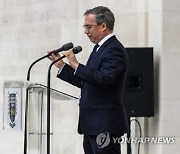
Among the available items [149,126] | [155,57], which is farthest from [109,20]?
[149,126]

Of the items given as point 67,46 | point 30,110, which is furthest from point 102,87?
point 30,110

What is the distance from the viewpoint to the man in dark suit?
101 inches

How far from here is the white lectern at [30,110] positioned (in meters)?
3.57

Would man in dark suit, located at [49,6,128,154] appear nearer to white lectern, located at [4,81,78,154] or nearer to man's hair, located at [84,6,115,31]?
man's hair, located at [84,6,115,31]

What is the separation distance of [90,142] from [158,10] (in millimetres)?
1609

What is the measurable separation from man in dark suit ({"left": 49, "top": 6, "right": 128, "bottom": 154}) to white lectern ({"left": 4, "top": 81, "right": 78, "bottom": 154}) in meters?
0.88

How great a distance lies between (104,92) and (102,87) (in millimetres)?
52

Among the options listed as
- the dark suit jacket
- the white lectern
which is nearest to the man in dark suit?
the dark suit jacket

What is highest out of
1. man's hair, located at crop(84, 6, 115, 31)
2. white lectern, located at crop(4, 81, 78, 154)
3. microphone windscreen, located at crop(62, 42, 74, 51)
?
man's hair, located at crop(84, 6, 115, 31)

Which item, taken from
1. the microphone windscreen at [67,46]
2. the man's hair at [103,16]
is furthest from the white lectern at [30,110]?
the man's hair at [103,16]

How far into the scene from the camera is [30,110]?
3.57 meters

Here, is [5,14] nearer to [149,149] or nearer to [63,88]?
[63,88]

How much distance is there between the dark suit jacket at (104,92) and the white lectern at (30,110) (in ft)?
2.89

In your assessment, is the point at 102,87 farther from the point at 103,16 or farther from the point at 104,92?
the point at 103,16
